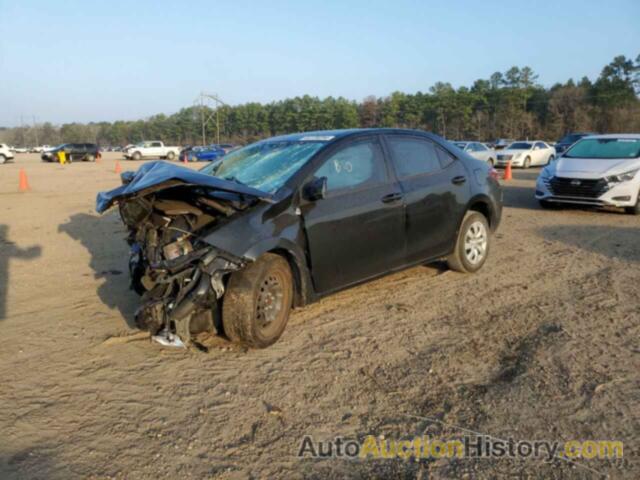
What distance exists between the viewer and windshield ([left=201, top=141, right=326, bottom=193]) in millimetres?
4441

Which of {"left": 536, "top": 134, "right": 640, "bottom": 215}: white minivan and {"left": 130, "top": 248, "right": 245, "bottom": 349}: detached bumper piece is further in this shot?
{"left": 536, "top": 134, "right": 640, "bottom": 215}: white minivan

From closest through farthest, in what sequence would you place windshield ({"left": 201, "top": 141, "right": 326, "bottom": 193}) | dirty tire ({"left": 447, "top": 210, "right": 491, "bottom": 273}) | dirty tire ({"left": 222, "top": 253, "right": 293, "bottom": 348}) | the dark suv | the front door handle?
dirty tire ({"left": 222, "top": 253, "right": 293, "bottom": 348})
windshield ({"left": 201, "top": 141, "right": 326, "bottom": 193})
the front door handle
dirty tire ({"left": 447, "top": 210, "right": 491, "bottom": 273})
the dark suv

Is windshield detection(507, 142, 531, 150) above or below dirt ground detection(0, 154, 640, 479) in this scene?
above

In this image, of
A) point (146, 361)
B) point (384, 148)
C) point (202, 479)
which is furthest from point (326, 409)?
point (384, 148)

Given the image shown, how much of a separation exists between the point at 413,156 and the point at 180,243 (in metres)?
2.72

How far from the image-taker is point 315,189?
164 inches

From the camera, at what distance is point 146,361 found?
3.95m

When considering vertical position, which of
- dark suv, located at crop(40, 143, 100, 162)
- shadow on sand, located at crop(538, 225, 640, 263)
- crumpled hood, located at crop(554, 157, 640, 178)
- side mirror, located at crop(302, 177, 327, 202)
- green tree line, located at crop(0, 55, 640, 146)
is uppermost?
green tree line, located at crop(0, 55, 640, 146)

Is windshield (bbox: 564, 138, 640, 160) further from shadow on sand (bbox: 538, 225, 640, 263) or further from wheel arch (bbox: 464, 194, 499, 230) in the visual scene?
wheel arch (bbox: 464, 194, 499, 230)

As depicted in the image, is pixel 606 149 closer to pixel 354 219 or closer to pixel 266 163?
pixel 354 219

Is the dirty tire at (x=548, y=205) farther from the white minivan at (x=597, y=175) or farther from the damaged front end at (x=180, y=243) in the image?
the damaged front end at (x=180, y=243)

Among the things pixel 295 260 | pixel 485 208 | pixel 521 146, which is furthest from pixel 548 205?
pixel 521 146

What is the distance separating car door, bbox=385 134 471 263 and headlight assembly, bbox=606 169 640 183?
5555 mm

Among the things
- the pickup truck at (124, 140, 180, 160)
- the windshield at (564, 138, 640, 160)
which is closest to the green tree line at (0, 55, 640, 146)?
the pickup truck at (124, 140, 180, 160)
